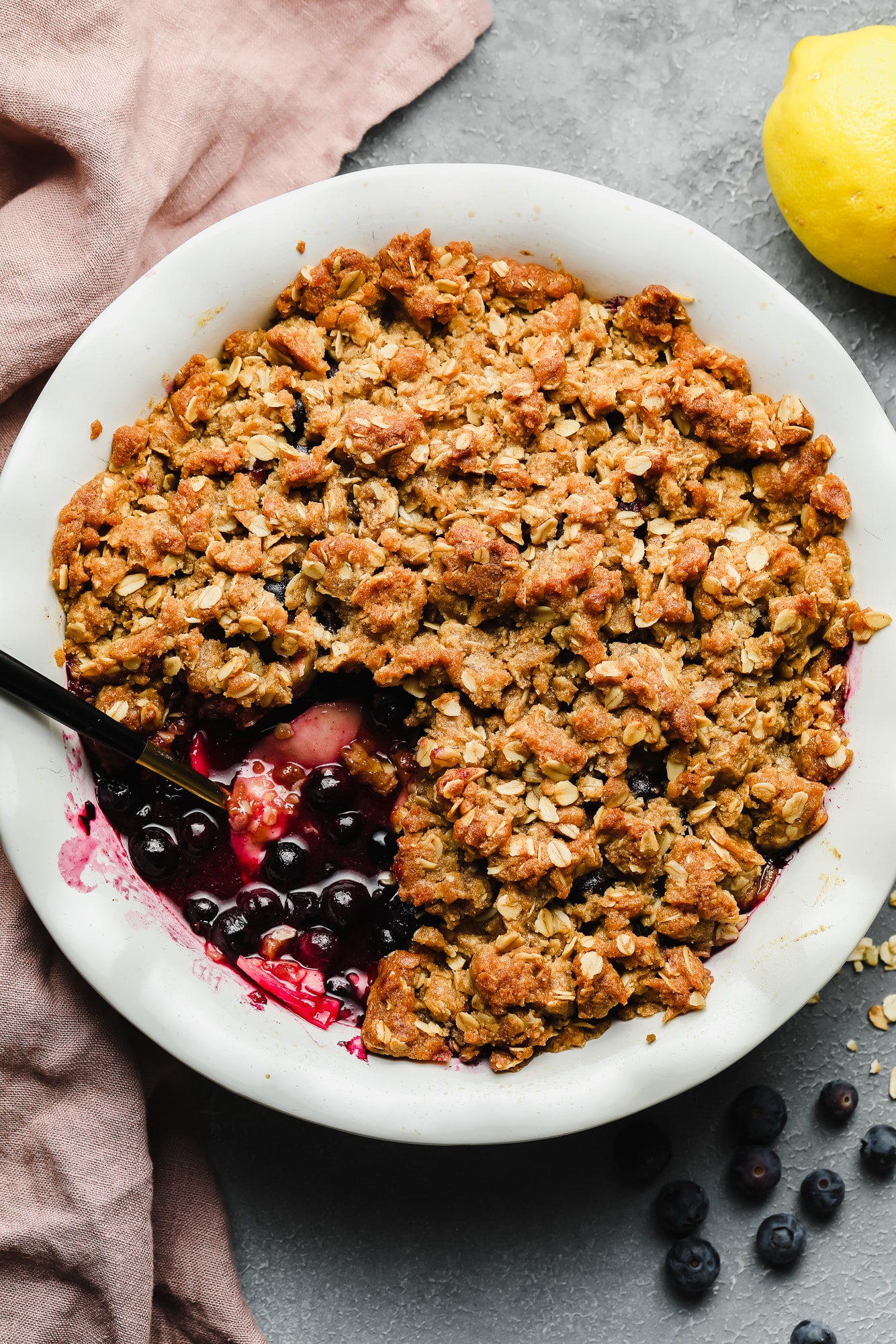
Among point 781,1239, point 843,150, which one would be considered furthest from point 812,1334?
point 843,150

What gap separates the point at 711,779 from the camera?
186 cm

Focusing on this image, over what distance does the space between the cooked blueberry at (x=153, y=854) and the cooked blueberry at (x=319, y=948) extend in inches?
11.4

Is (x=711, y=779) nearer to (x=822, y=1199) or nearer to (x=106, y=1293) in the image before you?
(x=822, y=1199)

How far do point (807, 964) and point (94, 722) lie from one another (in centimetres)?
134

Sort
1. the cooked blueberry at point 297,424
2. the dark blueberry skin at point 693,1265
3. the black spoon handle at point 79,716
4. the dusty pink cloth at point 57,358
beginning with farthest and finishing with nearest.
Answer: the dark blueberry skin at point 693,1265 → the dusty pink cloth at point 57,358 → the cooked blueberry at point 297,424 → the black spoon handle at point 79,716

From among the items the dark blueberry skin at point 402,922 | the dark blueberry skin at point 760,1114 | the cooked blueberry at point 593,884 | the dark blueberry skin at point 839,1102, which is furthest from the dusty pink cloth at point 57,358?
the dark blueberry skin at point 839,1102

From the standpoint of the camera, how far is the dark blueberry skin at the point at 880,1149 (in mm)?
2285

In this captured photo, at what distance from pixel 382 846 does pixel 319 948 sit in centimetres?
22

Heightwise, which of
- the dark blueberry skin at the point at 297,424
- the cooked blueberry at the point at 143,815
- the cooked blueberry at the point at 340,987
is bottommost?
the cooked blueberry at the point at 340,987

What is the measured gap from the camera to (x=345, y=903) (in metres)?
1.98

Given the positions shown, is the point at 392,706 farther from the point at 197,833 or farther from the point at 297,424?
the point at 297,424

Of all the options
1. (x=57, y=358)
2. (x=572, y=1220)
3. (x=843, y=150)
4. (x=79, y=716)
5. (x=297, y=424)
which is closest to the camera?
(x=79, y=716)

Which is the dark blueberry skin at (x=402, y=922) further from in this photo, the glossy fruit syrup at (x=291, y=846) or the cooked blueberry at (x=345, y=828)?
the cooked blueberry at (x=345, y=828)

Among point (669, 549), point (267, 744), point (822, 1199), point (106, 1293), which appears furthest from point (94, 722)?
point (822, 1199)
